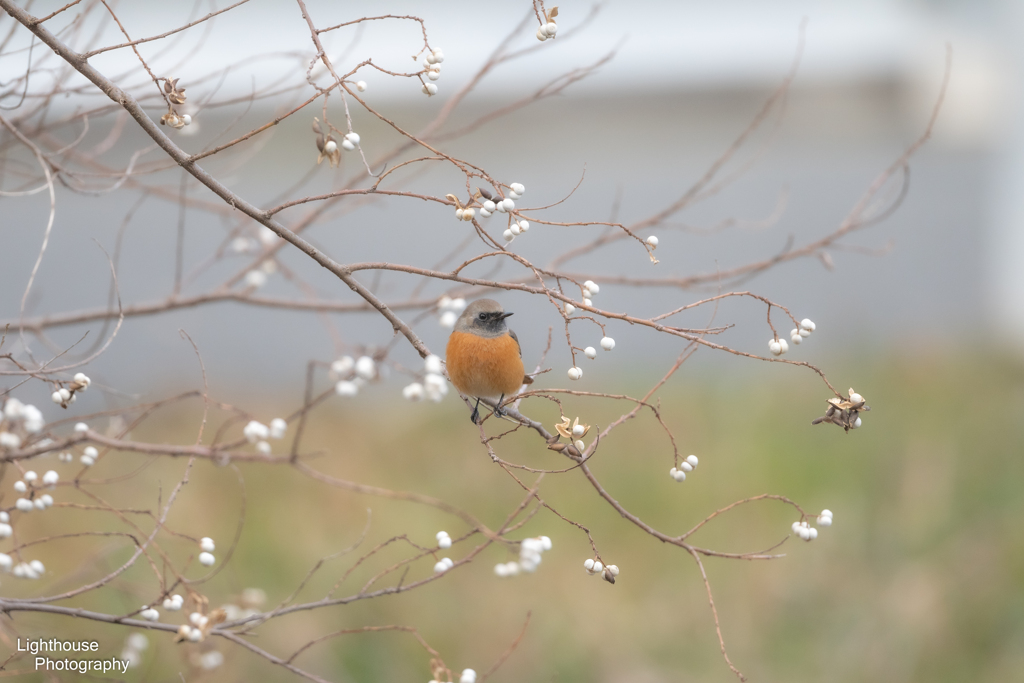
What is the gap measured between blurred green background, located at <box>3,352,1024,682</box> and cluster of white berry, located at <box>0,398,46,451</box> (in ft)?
5.50

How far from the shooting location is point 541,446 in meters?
5.52

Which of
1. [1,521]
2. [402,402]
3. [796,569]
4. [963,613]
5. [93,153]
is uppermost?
[402,402]

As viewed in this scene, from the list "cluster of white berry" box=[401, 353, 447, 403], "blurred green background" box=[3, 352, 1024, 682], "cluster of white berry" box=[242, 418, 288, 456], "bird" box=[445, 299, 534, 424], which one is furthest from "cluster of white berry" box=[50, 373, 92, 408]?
"blurred green background" box=[3, 352, 1024, 682]

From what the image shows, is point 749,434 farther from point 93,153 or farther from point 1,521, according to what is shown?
point 1,521

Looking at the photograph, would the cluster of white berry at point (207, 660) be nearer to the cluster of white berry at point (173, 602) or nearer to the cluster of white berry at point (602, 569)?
the cluster of white berry at point (173, 602)

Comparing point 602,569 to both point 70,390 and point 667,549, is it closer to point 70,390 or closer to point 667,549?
point 70,390

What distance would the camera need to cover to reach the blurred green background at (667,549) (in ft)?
13.7

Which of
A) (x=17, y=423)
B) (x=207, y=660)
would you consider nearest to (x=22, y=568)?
(x=17, y=423)

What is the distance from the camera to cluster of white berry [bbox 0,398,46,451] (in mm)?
2041

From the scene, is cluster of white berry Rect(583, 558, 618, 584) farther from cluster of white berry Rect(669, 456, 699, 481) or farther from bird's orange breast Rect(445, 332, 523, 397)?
bird's orange breast Rect(445, 332, 523, 397)

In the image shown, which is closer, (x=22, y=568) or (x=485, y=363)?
(x=22, y=568)

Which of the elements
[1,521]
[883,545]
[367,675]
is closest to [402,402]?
[367,675]

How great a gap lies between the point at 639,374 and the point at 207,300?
4572 mm

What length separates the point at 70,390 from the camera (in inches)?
73.2
